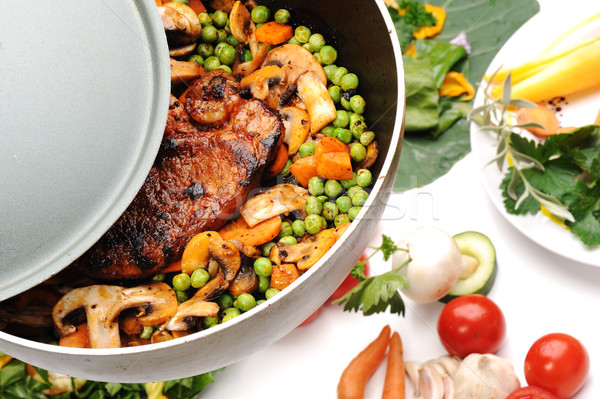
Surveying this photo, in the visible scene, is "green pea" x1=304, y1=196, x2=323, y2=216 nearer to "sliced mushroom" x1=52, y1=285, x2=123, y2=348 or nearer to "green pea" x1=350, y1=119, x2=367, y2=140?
"green pea" x1=350, y1=119, x2=367, y2=140

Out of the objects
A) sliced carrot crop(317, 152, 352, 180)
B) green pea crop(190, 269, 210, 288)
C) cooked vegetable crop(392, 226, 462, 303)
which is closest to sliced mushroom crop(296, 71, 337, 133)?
sliced carrot crop(317, 152, 352, 180)

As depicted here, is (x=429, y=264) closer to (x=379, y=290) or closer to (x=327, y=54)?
(x=379, y=290)

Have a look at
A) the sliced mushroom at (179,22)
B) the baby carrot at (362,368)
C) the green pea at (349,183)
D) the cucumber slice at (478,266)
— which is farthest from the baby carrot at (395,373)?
the sliced mushroom at (179,22)

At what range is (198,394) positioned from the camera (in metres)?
1.92

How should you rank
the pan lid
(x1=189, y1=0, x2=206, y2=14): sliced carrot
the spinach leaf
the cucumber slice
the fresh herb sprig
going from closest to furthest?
1. the pan lid
2. (x1=189, y1=0, x2=206, y2=14): sliced carrot
3. the fresh herb sprig
4. the cucumber slice
5. the spinach leaf

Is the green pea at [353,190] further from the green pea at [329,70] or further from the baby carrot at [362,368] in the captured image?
the baby carrot at [362,368]

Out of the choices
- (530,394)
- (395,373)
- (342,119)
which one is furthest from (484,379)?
(342,119)

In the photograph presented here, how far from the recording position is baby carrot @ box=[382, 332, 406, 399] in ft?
6.07

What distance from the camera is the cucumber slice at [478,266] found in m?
1.98

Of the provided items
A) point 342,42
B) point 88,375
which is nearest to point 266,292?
point 88,375

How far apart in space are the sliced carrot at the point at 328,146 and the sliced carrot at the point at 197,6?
51 centimetres

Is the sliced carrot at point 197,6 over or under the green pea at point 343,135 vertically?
under

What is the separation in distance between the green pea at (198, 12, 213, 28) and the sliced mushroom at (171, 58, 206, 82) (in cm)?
12

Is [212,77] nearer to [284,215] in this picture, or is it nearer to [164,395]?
[284,215]
